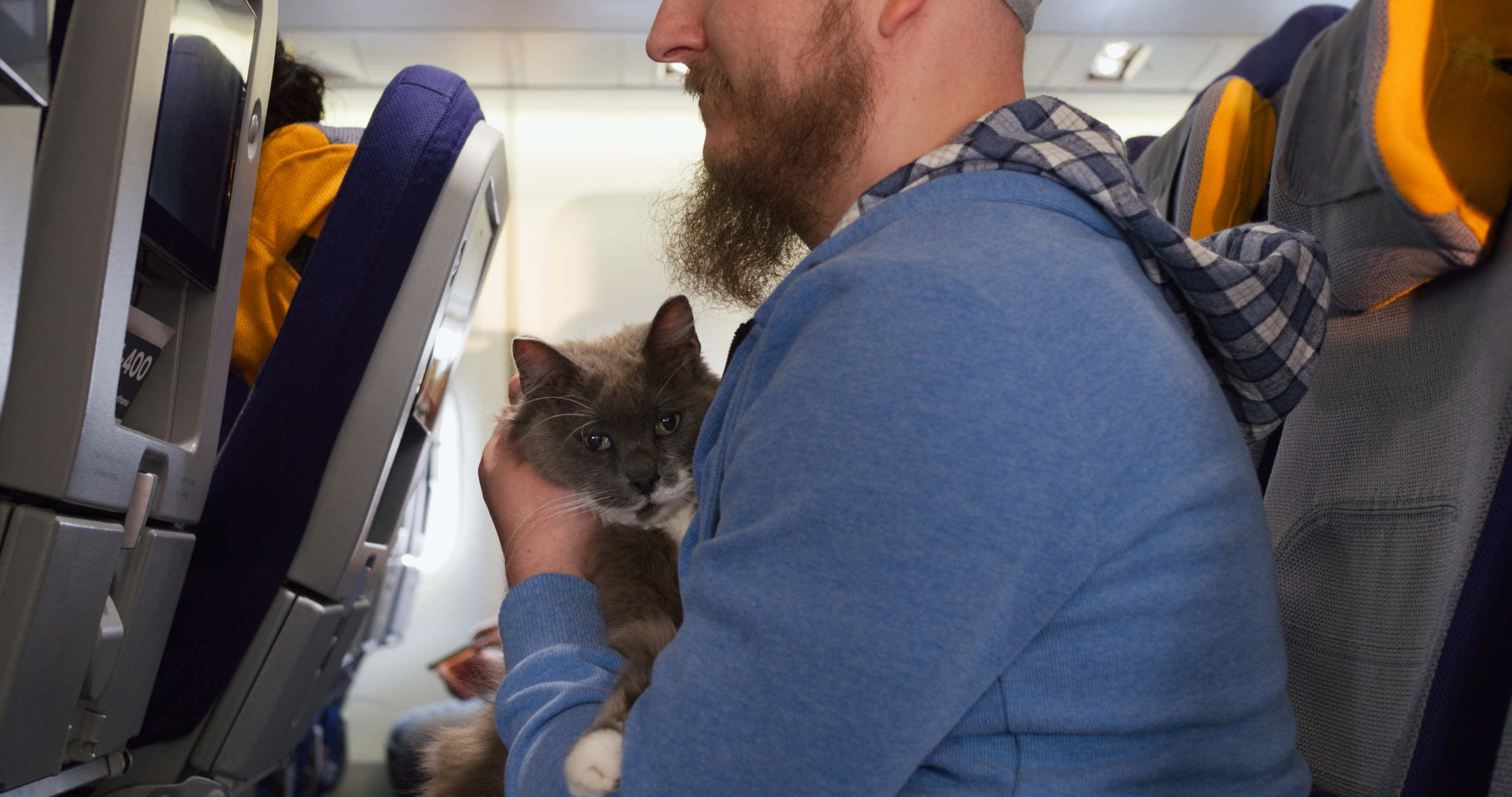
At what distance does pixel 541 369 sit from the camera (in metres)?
1.40

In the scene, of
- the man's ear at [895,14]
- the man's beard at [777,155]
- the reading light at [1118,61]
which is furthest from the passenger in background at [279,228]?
the reading light at [1118,61]

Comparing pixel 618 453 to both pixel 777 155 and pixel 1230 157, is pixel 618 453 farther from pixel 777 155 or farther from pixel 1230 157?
pixel 1230 157

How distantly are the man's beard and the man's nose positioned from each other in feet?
0.10

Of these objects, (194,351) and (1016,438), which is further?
(194,351)

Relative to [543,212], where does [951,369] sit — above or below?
above

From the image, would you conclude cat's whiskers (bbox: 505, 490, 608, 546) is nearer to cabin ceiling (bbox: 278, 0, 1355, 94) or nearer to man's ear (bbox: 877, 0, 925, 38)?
man's ear (bbox: 877, 0, 925, 38)

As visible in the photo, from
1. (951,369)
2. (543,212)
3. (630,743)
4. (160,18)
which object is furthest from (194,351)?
(543,212)

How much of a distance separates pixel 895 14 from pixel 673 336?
0.62m

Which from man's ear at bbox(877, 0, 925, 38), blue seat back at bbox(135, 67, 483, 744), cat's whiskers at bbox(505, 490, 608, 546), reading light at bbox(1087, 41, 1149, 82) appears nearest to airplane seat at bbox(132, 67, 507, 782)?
blue seat back at bbox(135, 67, 483, 744)

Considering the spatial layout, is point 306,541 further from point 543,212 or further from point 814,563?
point 543,212

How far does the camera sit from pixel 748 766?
0.60 m

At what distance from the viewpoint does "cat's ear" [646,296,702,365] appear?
1.38 m

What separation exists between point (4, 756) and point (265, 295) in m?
0.75

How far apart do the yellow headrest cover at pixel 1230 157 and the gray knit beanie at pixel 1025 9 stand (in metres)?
0.44
